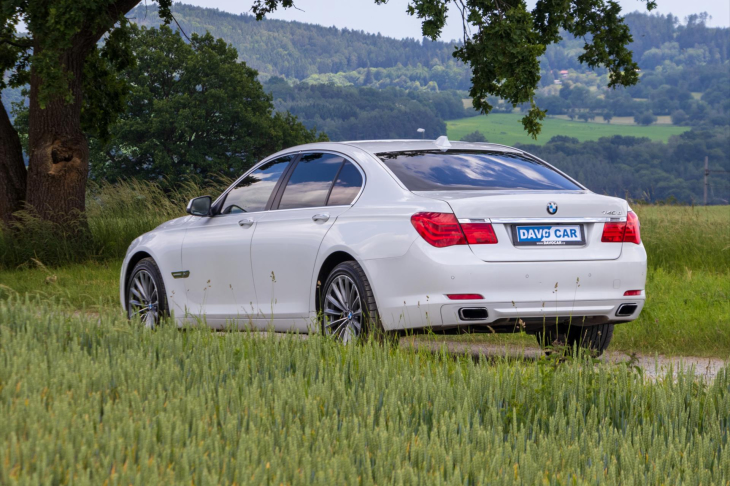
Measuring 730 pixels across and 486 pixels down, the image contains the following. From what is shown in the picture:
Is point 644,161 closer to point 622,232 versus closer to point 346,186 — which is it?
point 622,232

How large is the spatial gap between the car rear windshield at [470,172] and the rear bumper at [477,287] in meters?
0.71

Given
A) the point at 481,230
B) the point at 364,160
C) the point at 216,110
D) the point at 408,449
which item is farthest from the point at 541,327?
the point at 216,110

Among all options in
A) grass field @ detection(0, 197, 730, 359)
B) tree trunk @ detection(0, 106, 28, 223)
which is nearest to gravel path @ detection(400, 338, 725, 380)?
grass field @ detection(0, 197, 730, 359)

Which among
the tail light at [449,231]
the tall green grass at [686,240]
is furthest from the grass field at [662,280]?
the tail light at [449,231]

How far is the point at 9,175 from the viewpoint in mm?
17188

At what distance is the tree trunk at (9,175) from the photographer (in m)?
17.1

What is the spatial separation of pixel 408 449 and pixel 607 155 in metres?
153

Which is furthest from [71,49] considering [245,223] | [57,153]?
[245,223]

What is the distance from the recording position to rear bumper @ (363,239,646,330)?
240 inches

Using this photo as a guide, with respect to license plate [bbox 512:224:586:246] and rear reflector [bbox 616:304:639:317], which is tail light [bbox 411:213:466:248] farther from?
rear reflector [bbox 616:304:639:317]

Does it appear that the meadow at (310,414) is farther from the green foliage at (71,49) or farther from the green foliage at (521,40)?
the green foliage at (521,40)

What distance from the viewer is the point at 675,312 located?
1009cm

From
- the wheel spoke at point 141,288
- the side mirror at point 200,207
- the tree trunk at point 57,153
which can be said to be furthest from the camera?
the tree trunk at point 57,153

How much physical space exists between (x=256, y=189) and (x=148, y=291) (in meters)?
1.59
